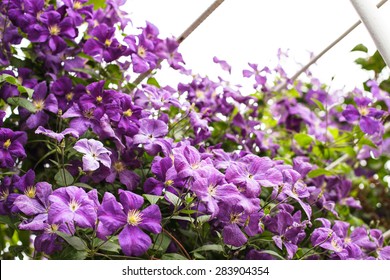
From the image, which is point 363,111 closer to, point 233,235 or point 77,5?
point 233,235

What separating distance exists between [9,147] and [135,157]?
8.7 inches

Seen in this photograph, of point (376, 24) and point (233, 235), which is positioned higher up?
point (376, 24)

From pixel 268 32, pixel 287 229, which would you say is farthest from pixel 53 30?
pixel 268 32

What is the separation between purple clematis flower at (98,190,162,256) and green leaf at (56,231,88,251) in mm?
62

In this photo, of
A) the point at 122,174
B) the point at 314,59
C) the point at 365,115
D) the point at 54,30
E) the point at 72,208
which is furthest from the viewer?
the point at 314,59

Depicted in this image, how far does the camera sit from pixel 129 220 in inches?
32.7

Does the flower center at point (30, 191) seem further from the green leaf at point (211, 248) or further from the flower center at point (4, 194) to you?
the green leaf at point (211, 248)

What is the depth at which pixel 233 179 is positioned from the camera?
0.92 meters

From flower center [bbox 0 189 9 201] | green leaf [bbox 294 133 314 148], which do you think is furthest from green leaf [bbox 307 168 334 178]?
flower center [bbox 0 189 9 201]

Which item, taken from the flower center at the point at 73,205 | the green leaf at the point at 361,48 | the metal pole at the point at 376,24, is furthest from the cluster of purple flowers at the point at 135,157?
the metal pole at the point at 376,24

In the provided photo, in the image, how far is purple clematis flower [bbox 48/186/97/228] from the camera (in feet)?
2.62

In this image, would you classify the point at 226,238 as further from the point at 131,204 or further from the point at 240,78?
the point at 240,78

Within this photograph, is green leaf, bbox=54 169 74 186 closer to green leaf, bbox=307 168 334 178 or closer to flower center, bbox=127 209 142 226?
flower center, bbox=127 209 142 226

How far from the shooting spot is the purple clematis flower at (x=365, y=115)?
1291 mm
